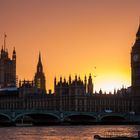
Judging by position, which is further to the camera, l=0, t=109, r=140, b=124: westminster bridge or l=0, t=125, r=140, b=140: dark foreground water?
l=0, t=109, r=140, b=124: westminster bridge

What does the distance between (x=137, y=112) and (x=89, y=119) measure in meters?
33.2

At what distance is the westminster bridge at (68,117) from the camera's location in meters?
130

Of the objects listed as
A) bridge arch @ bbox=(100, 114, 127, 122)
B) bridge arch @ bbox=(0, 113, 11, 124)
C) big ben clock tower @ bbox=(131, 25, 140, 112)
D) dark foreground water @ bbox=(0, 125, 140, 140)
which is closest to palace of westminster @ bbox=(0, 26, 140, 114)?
big ben clock tower @ bbox=(131, 25, 140, 112)

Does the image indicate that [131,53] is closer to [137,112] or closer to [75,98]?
[137,112]

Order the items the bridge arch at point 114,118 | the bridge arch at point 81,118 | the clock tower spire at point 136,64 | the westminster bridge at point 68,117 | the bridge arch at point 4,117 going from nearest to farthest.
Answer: the bridge arch at point 4,117
the westminster bridge at point 68,117
the bridge arch at point 81,118
the bridge arch at point 114,118
the clock tower spire at point 136,64

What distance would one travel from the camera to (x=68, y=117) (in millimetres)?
144125

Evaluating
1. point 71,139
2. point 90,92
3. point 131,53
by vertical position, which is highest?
point 131,53

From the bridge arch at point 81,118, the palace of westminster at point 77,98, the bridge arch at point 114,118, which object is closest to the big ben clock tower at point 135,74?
the palace of westminster at point 77,98

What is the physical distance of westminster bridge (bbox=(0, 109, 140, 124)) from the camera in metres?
130

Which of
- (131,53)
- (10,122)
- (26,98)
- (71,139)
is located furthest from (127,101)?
(71,139)

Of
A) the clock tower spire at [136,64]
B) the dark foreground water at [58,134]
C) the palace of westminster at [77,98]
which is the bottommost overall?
the dark foreground water at [58,134]

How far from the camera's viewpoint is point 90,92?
585 ft

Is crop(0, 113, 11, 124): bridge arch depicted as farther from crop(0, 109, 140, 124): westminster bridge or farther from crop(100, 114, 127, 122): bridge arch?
crop(100, 114, 127, 122): bridge arch

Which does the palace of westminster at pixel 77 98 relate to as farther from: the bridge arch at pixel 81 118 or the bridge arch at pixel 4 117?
the bridge arch at pixel 4 117
